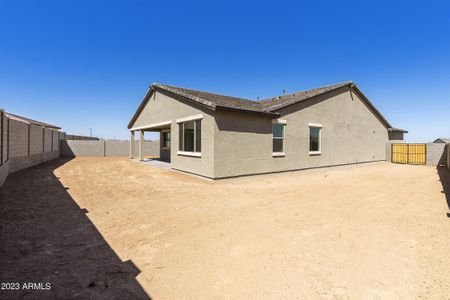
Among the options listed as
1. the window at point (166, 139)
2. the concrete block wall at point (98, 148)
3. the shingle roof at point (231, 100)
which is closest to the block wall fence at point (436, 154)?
the shingle roof at point (231, 100)

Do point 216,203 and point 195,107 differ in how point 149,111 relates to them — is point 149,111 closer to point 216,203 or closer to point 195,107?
point 195,107

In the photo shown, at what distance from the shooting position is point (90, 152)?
25.1 meters

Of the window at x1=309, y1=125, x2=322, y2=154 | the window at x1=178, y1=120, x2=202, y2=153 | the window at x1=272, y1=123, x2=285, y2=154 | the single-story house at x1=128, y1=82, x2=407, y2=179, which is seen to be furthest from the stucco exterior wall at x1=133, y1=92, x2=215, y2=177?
the window at x1=309, y1=125, x2=322, y2=154

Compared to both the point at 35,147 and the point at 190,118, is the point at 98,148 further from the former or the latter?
the point at 190,118

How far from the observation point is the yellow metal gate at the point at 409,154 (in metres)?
19.5

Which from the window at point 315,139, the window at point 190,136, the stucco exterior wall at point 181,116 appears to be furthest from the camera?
the window at point 315,139

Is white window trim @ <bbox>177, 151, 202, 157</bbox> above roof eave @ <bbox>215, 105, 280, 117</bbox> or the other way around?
the other way around

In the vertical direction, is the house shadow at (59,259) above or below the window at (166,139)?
below

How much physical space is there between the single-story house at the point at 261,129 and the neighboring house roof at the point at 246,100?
55mm

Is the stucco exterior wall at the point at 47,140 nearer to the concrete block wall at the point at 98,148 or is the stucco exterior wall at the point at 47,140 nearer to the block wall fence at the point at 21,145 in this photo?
the block wall fence at the point at 21,145

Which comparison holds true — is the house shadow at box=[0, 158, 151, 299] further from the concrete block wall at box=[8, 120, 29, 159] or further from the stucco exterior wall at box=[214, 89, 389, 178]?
the concrete block wall at box=[8, 120, 29, 159]

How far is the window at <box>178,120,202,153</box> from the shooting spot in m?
11.3

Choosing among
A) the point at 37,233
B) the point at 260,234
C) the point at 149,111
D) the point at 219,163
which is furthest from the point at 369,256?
the point at 149,111

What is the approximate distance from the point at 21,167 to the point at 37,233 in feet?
Result: 39.7
